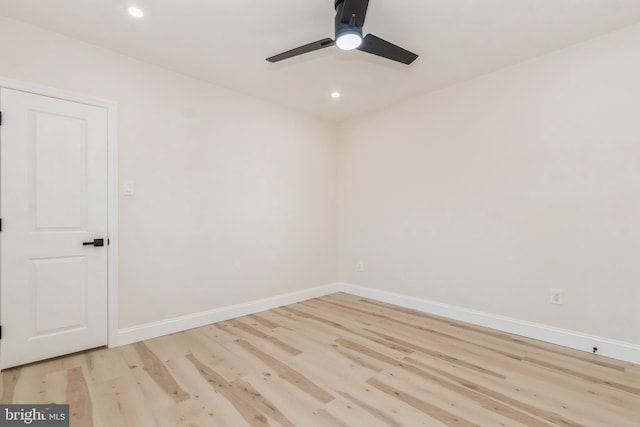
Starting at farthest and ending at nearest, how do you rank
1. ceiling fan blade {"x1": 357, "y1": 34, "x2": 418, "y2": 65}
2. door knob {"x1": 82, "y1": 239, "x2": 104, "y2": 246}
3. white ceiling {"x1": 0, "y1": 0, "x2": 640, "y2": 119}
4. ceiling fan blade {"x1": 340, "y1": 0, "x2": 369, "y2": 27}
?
door knob {"x1": 82, "y1": 239, "x2": 104, "y2": 246} → white ceiling {"x1": 0, "y1": 0, "x2": 640, "y2": 119} → ceiling fan blade {"x1": 357, "y1": 34, "x2": 418, "y2": 65} → ceiling fan blade {"x1": 340, "y1": 0, "x2": 369, "y2": 27}

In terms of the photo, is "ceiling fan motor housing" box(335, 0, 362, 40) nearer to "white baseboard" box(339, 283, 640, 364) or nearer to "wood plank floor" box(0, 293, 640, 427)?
"wood plank floor" box(0, 293, 640, 427)

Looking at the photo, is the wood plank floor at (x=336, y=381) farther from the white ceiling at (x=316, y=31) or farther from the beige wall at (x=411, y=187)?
the white ceiling at (x=316, y=31)

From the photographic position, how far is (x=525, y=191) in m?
2.92

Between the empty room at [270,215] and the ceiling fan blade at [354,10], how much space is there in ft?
0.04

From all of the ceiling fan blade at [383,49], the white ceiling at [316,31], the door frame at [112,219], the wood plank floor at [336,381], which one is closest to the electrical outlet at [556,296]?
the wood plank floor at [336,381]

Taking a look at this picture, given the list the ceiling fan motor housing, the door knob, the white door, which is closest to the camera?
the ceiling fan motor housing

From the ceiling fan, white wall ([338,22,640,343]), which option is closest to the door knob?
the ceiling fan

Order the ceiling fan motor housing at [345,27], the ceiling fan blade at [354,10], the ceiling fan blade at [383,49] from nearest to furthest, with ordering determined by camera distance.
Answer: the ceiling fan blade at [354,10] → the ceiling fan motor housing at [345,27] → the ceiling fan blade at [383,49]

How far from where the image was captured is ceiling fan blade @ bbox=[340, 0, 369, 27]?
66.6 inches

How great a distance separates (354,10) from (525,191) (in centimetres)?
232

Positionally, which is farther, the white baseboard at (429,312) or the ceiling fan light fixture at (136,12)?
the white baseboard at (429,312)

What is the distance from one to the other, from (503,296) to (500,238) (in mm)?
578

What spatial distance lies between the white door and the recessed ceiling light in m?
0.88

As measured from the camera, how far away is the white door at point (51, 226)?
2268 mm
